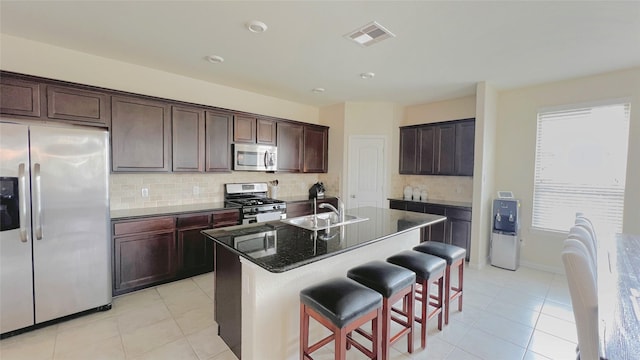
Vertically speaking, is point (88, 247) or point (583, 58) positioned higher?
point (583, 58)

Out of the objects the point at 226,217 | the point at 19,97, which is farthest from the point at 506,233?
the point at 19,97

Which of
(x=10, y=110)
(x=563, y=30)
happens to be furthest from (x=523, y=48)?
(x=10, y=110)

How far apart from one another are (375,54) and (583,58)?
2327 mm

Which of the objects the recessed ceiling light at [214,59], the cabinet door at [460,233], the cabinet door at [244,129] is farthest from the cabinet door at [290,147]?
the cabinet door at [460,233]

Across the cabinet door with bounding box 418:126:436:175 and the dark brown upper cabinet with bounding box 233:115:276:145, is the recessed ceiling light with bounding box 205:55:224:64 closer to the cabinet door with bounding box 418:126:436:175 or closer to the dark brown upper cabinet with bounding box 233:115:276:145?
the dark brown upper cabinet with bounding box 233:115:276:145

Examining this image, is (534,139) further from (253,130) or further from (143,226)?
(143,226)

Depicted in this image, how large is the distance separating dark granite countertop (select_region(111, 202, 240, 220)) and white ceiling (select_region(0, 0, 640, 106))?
183 cm

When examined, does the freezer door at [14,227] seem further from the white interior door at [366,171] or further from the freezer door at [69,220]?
the white interior door at [366,171]

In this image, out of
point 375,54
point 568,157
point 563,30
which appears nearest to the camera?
point 563,30

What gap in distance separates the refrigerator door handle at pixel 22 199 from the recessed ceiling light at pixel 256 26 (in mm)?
2217

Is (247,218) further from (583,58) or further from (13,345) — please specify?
(583,58)

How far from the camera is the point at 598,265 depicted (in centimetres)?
190

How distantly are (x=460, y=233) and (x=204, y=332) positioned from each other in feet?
12.5

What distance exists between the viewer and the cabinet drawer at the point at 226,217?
3.61m
